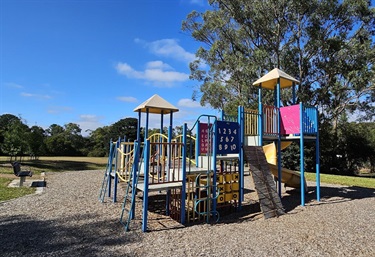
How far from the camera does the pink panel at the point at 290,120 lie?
8.70 m

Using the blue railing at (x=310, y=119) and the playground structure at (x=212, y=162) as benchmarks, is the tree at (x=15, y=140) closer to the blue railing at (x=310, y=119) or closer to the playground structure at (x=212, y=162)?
the playground structure at (x=212, y=162)

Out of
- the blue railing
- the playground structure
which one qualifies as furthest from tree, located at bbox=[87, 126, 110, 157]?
the blue railing

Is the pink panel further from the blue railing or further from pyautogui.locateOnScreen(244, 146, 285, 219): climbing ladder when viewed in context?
pyautogui.locateOnScreen(244, 146, 285, 219): climbing ladder

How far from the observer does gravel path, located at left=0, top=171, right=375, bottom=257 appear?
4379mm

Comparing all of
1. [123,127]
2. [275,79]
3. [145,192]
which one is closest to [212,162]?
[145,192]

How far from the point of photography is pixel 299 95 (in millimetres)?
19375

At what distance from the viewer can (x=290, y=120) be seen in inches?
349

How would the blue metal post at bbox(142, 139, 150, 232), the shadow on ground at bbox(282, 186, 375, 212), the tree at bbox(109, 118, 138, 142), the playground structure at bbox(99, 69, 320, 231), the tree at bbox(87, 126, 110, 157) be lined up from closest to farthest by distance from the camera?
the blue metal post at bbox(142, 139, 150, 232)
the playground structure at bbox(99, 69, 320, 231)
the shadow on ground at bbox(282, 186, 375, 212)
the tree at bbox(87, 126, 110, 157)
the tree at bbox(109, 118, 138, 142)

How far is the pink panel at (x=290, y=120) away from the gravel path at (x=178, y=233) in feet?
8.32

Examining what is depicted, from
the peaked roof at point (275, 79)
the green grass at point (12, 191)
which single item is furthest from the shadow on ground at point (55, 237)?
the peaked roof at point (275, 79)

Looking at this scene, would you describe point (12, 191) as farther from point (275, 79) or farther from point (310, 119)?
point (310, 119)

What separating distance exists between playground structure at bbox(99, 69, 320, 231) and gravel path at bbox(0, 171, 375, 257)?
0.46 meters

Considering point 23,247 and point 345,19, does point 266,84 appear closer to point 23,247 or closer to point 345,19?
point 23,247

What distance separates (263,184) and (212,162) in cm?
172
